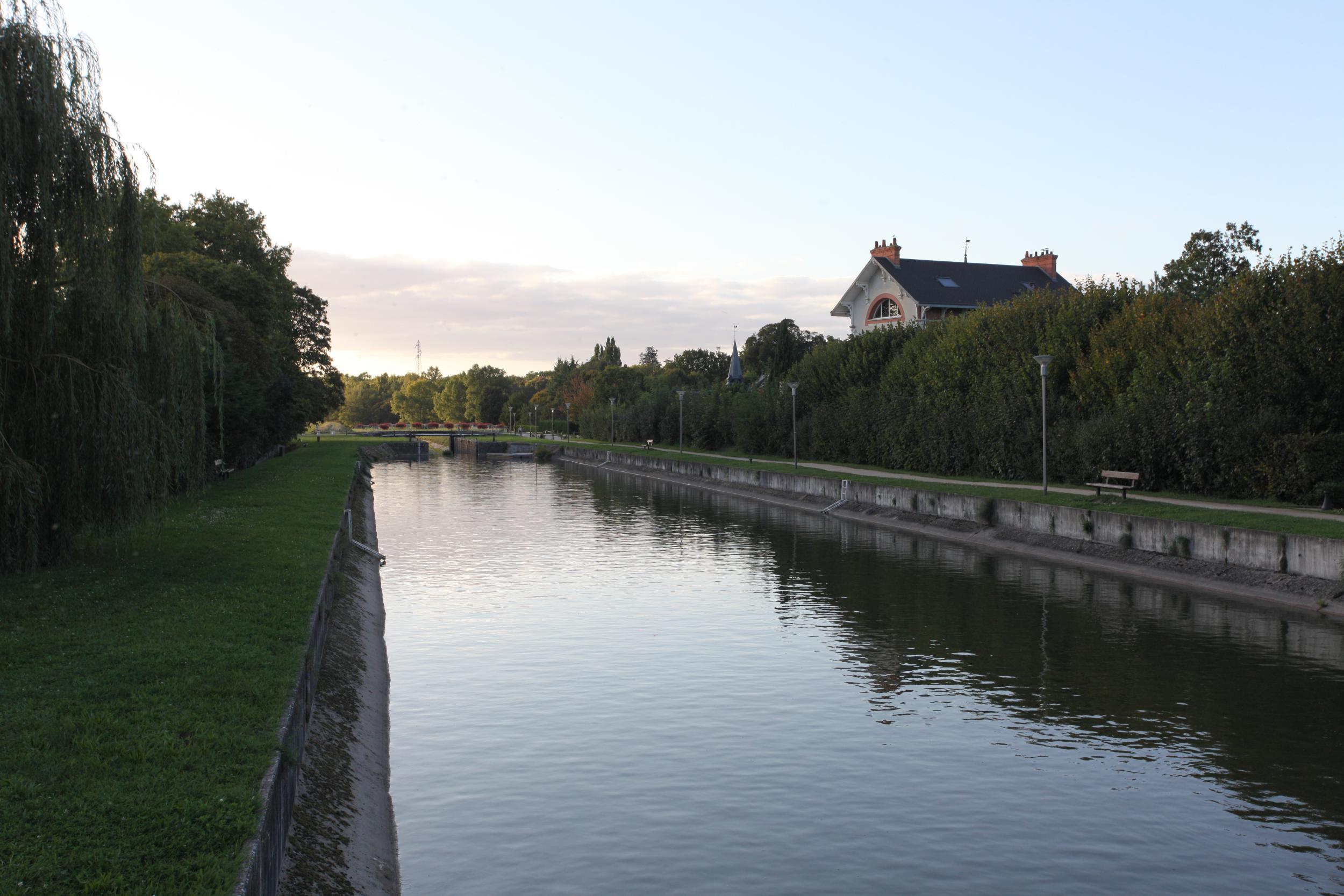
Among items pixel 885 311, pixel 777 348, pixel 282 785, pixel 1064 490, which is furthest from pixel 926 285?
pixel 282 785

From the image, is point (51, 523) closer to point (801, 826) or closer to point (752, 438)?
point (801, 826)

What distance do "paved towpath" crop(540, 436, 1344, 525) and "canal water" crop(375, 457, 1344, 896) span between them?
169 inches

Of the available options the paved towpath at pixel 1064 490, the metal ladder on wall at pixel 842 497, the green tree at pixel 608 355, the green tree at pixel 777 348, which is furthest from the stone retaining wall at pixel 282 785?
the green tree at pixel 608 355

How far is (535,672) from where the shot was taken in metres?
17.5

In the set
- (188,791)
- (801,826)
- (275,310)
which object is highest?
(275,310)

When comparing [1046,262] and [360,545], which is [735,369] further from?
[360,545]

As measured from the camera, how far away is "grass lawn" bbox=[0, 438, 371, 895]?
703 centimetres

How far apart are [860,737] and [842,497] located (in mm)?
30636

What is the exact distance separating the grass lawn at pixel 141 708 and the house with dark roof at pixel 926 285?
5969cm

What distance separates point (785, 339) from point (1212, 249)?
35442 mm

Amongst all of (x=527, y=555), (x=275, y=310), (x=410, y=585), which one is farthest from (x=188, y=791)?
(x=275, y=310)

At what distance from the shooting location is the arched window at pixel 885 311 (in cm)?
7519

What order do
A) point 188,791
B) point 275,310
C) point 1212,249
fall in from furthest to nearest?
point 1212,249
point 275,310
point 188,791

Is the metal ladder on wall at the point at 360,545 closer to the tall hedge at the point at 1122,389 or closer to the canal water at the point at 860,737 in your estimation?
the canal water at the point at 860,737
